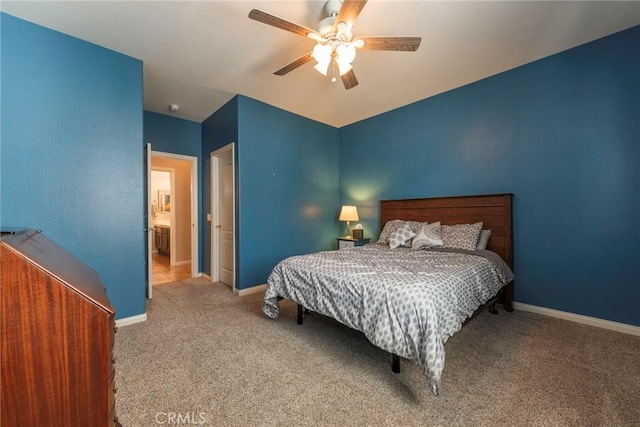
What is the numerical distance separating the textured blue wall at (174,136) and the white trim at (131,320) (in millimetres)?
1887

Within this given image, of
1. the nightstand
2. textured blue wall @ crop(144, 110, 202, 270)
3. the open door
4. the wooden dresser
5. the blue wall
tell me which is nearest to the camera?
the wooden dresser

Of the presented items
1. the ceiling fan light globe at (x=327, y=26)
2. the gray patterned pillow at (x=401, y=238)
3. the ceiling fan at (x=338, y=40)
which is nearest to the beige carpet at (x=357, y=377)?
the gray patterned pillow at (x=401, y=238)

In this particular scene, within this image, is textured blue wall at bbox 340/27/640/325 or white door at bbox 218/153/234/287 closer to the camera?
textured blue wall at bbox 340/27/640/325

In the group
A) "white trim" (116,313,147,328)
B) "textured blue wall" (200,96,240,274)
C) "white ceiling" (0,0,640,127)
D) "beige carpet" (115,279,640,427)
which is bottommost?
"beige carpet" (115,279,640,427)

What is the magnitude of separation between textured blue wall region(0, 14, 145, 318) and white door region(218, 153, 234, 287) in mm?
1296

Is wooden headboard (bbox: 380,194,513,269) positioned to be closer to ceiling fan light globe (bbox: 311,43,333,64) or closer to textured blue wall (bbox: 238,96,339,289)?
textured blue wall (bbox: 238,96,339,289)

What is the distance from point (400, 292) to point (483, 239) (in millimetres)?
1941

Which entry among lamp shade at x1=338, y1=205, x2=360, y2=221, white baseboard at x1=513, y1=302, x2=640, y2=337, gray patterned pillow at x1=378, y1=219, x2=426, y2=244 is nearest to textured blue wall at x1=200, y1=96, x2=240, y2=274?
lamp shade at x1=338, y1=205, x2=360, y2=221

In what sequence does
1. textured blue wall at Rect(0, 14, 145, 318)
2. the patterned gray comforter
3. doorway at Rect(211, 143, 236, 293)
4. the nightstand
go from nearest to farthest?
the patterned gray comforter → textured blue wall at Rect(0, 14, 145, 318) → doorway at Rect(211, 143, 236, 293) → the nightstand

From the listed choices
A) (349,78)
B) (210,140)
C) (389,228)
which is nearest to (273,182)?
(210,140)

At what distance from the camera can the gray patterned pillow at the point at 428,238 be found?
3.16 meters

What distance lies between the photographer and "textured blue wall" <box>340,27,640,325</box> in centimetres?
240

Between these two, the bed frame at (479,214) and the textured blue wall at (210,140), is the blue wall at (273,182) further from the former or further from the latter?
the bed frame at (479,214)

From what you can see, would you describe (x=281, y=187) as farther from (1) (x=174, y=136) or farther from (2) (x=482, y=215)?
(2) (x=482, y=215)
